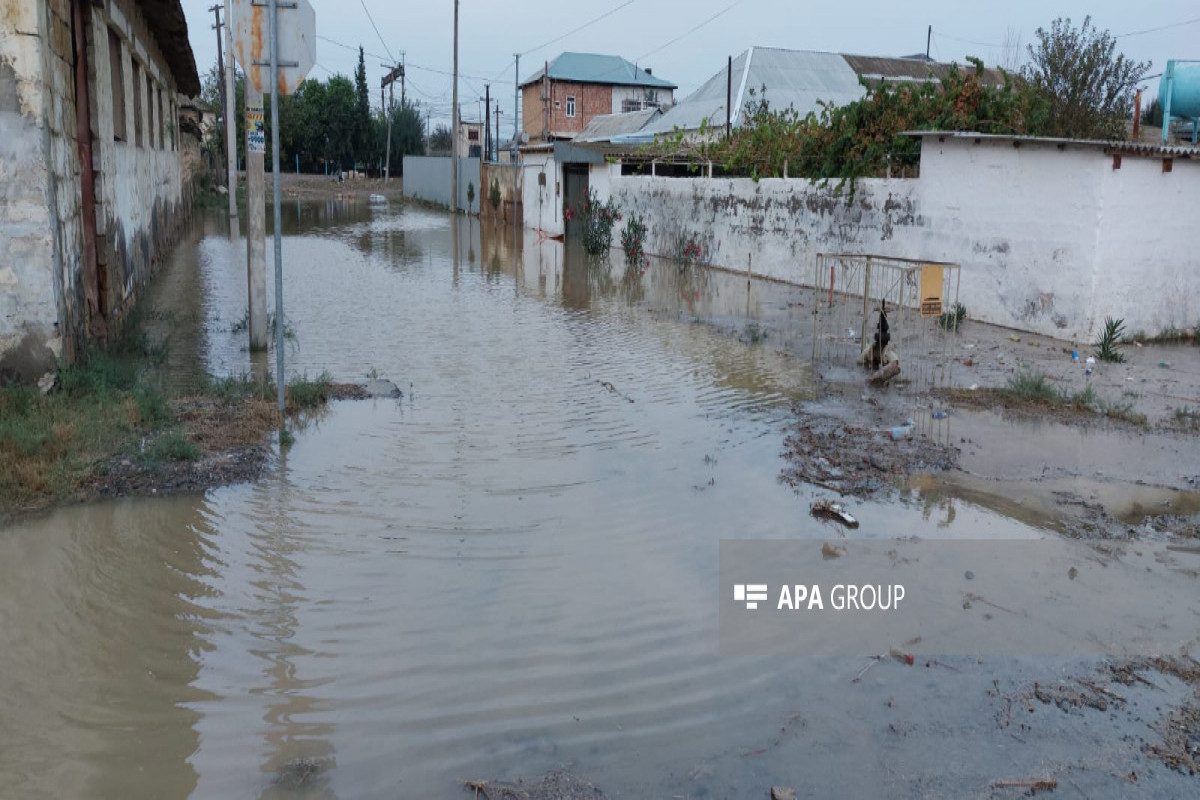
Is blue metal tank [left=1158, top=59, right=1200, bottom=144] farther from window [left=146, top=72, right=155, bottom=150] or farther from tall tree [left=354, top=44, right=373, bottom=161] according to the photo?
tall tree [left=354, top=44, right=373, bottom=161]

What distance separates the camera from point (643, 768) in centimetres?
398

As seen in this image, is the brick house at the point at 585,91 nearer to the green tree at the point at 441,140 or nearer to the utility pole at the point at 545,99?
the utility pole at the point at 545,99

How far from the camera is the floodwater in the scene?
13.0 feet

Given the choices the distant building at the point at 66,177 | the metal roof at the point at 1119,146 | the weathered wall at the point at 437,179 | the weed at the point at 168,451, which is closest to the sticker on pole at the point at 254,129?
the distant building at the point at 66,177

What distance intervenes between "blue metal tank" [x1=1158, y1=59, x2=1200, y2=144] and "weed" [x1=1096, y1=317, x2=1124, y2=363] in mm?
5719

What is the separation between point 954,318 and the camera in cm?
1385

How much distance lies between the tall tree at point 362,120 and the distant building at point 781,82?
3272 centimetres

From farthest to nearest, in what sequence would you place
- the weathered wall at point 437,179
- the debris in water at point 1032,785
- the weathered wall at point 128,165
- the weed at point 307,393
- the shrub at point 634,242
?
the weathered wall at point 437,179 < the shrub at point 634,242 < the weathered wall at point 128,165 < the weed at point 307,393 < the debris in water at point 1032,785

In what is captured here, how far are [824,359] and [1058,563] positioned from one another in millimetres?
6513

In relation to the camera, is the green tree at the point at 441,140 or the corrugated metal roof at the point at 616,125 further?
the green tree at the point at 441,140

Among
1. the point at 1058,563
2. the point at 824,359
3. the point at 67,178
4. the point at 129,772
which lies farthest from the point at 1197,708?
the point at 67,178

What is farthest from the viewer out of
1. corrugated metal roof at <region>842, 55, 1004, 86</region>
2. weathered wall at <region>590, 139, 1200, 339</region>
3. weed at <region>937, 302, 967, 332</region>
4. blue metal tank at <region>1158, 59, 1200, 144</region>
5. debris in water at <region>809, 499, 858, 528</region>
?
corrugated metal roof at <region>842, 55, 1004, 86</region>

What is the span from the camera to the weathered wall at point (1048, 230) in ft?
43.2

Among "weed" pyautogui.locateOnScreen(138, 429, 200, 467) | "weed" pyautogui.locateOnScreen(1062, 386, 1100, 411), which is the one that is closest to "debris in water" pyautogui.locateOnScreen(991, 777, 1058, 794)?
"weed" pyautogui.locateOnScreen(138, 429, 200, 467)
